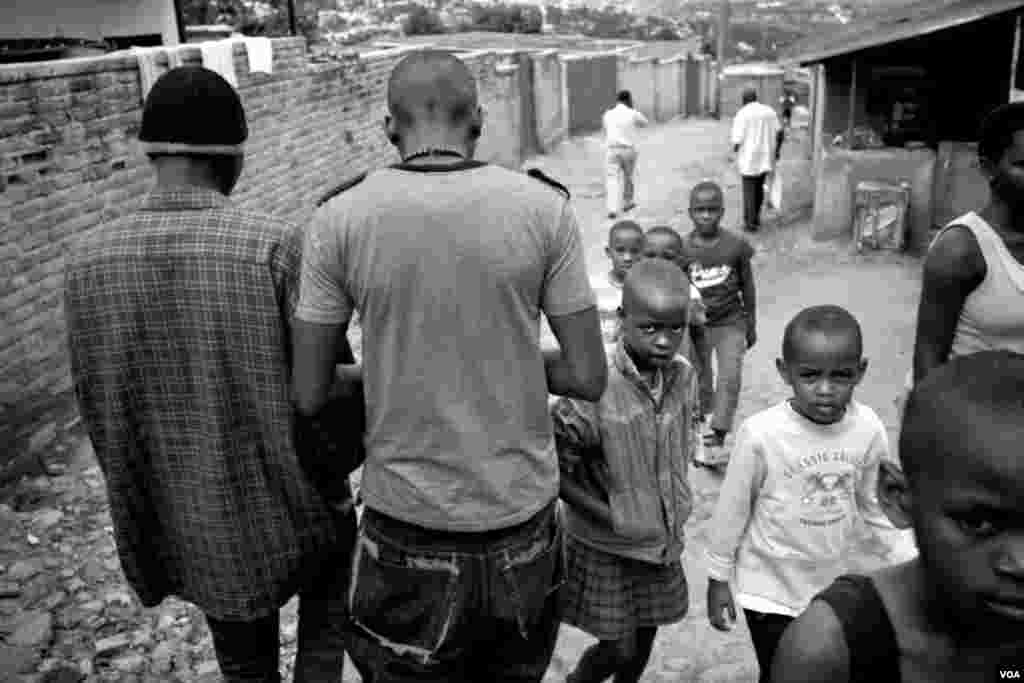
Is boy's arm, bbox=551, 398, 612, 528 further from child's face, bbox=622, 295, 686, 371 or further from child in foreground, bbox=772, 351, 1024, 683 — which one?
child in foreground, bbox=772, 351, 1024, 683

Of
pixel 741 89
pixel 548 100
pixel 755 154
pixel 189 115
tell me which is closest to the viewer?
pixel 189 115

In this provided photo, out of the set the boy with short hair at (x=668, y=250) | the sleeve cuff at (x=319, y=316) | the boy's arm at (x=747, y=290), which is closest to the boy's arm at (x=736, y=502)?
the sleeve cuff at (x=319, y=316)

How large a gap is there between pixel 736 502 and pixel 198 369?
1.33 metres

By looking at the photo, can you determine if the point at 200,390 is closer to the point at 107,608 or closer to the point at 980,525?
the point at 980,525

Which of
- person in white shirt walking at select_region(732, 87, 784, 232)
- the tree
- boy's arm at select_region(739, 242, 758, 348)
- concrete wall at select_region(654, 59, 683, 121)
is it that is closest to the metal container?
person in white shirt walking at select_region(732, 87, 784, 232)

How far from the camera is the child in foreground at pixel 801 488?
2.38 m

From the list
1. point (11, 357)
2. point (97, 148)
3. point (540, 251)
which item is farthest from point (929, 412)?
point (97, 148)

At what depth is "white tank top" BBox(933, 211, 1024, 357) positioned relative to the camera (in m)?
2.35

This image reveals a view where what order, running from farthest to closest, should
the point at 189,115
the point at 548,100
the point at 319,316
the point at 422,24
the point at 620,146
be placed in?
the point at 422,24, the point at 548,100, the point at 620,146, the point at 189,115, the point at 319,316

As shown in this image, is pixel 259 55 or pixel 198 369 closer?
pixel 198 369

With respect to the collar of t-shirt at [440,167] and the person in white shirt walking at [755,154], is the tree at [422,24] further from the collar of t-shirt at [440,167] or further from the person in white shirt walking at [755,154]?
the collar of t-shirt at [440,167]

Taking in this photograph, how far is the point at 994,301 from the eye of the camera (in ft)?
7.82

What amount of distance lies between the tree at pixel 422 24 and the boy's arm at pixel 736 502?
114 ft

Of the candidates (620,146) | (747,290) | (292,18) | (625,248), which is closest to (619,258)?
(625,248)
